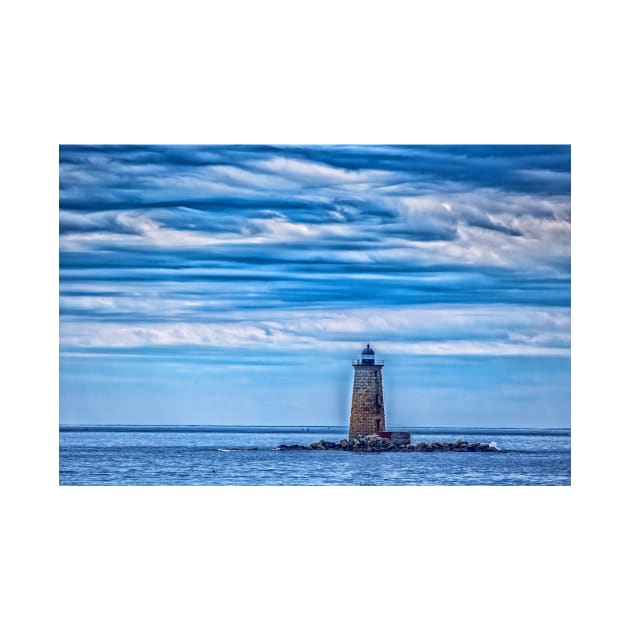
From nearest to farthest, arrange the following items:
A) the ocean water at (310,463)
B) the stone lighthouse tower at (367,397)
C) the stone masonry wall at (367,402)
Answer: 1. the ocean water at (310,463)
2. the stone lighthouse tower at (367,397)
3. the stone masonry wall at (367,402)

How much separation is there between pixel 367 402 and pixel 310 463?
1434 millimetres

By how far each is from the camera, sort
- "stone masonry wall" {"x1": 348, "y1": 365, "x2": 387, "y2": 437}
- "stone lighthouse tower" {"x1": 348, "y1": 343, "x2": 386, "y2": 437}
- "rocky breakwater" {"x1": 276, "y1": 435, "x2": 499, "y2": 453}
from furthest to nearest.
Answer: "rocky breakwater" {"x1": 276, "y1": 435, "x2": 499, "y2": 453}, "stone masonry wall" {"x1": 348, "y1": 365, "x2": 387, "y2": 437}, "stone lighthouse tower" {"x1": 348, "y1": 343, "x2": 386, "y2": 437}

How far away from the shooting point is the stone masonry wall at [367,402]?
21.0 m

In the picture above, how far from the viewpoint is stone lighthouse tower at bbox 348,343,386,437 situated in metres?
20.8

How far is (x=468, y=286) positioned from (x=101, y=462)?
6.71 m

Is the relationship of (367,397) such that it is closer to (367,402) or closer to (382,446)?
(367,402)

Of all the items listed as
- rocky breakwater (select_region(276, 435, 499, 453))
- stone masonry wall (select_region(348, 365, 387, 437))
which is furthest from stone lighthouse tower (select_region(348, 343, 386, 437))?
rocky breakwater (select_region(276, 435, 499, 453))

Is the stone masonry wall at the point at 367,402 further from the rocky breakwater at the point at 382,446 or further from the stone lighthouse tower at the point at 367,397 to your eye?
the rocky breakwater at the point at 382,446

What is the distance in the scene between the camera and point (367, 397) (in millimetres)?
21750

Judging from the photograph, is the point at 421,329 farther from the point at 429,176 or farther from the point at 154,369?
the point at 154,369

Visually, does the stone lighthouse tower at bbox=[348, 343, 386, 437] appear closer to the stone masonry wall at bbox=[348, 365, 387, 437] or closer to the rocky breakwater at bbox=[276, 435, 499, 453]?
the stone masonry wall at bbox=[348, 365, 387, 437]

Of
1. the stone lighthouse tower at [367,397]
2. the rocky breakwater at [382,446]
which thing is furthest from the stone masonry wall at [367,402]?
the rocky breakwater at [382,446]

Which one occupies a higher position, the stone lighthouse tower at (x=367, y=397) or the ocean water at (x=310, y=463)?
the stone lighthouse tower at (x=367, y=397)
